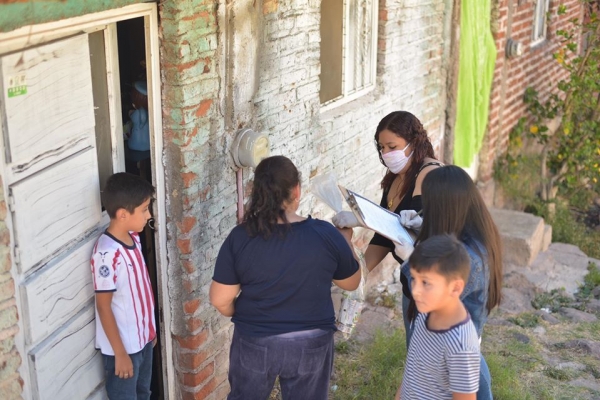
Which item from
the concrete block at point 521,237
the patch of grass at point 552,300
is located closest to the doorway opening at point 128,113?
the patch of grass at point 552,300

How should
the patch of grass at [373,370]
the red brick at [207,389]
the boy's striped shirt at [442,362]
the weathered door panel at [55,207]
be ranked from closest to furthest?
the boy's striped shirt at [442,362]
the weathered door panel at [55,207]
the red brick at [207,389]
the patch of grass at [373,370]

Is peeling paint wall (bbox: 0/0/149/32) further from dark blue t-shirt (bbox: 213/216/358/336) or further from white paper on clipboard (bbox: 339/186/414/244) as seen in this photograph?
white paper on clipboard (bbox: 339/186/414/244)

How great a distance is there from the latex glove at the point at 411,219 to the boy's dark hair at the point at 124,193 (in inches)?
45.1

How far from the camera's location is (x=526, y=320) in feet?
20.7

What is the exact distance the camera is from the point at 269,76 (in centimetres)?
463

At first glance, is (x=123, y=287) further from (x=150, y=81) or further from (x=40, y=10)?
(x=40, y=10)

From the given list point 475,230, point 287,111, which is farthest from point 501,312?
point 475,230

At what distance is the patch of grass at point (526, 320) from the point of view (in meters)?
6.21

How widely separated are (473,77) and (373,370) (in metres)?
3.73

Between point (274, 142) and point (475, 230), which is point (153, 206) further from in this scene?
point (475, 230)

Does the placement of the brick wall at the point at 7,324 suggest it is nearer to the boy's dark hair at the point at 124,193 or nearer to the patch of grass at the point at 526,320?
the boy's dark hair at the point at 124,193

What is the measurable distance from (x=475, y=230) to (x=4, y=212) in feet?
6.03

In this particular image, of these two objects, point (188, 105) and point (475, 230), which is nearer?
point (475, 230)

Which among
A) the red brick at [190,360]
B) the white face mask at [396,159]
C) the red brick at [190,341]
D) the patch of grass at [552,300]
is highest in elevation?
the white face mask at [396,159]
